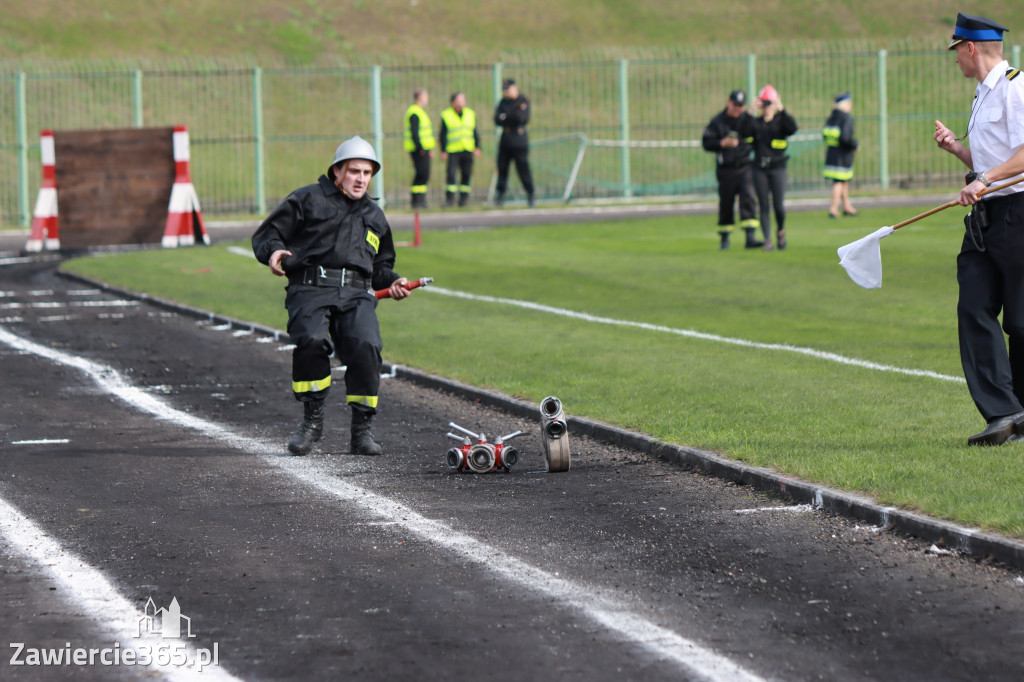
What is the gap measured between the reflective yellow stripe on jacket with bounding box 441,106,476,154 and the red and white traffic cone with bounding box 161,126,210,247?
756 centimetres

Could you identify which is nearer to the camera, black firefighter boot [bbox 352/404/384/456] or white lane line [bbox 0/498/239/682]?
white lane line [bbox 0/498/239/682]

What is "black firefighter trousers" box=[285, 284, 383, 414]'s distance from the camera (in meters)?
9.05

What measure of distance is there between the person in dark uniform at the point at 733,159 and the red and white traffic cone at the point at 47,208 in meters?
10.1

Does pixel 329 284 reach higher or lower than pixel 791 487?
higher

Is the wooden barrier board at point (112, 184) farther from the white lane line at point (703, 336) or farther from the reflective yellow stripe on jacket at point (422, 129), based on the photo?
the white lane line at point (703, 336)

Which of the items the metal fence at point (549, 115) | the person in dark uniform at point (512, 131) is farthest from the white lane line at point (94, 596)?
the metal fence at point (549, 115)

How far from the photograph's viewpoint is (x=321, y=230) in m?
9.09

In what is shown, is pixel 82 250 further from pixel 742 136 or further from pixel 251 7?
pixel 251 7

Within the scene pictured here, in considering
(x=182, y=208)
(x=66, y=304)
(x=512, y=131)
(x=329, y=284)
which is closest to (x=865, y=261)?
(x=329, y=284)

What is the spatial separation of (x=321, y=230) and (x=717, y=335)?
513 centimetres

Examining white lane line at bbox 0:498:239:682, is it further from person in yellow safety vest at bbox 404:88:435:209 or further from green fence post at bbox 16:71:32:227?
green fence post at bbox 16:71:32:227

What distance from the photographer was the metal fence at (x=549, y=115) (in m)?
33.5

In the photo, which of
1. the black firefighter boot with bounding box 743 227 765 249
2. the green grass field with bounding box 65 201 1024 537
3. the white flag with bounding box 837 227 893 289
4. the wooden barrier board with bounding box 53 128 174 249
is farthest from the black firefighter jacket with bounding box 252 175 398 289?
the wooden barrier board with bounding box 53 128 174 249
